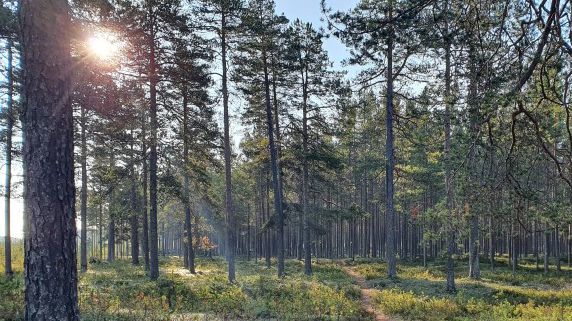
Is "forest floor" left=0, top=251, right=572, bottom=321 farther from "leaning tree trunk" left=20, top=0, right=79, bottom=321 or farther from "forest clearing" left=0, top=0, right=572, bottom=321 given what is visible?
"leaning tree trunk" left=20, top=0, right=79, bottom=321

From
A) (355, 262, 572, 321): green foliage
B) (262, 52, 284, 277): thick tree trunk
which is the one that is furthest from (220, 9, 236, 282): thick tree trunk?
(355, 262, 572, 321): green foliage

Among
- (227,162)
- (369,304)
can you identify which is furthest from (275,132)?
(369,304)

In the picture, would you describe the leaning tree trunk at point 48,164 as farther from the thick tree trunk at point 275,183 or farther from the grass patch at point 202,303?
the thick tree trunk at point 275,183

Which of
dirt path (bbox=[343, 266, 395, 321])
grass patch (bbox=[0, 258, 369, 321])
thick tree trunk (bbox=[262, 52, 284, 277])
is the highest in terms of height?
thick tree trunk (bbox=[262, 52, 284, 277])

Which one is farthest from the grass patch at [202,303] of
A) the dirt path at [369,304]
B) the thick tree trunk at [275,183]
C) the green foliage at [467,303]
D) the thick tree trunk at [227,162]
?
the thick tree trunk at [275,183]

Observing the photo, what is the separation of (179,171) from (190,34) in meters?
6.19

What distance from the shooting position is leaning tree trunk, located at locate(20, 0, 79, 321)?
4.19 m

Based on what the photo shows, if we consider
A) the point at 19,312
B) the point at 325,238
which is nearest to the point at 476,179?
the point at 19,312

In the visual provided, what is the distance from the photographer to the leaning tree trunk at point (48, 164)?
419cm

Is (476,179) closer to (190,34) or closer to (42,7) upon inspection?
(42,7)

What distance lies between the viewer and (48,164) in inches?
168

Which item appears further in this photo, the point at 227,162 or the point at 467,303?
the point at 227,162

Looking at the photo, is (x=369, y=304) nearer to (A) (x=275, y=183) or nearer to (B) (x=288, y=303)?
(B) (x=288, y=303)

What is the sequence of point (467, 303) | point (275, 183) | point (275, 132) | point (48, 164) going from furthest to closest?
point (275, 132), point (275, 183), point (467, 303), point (48, 164)
